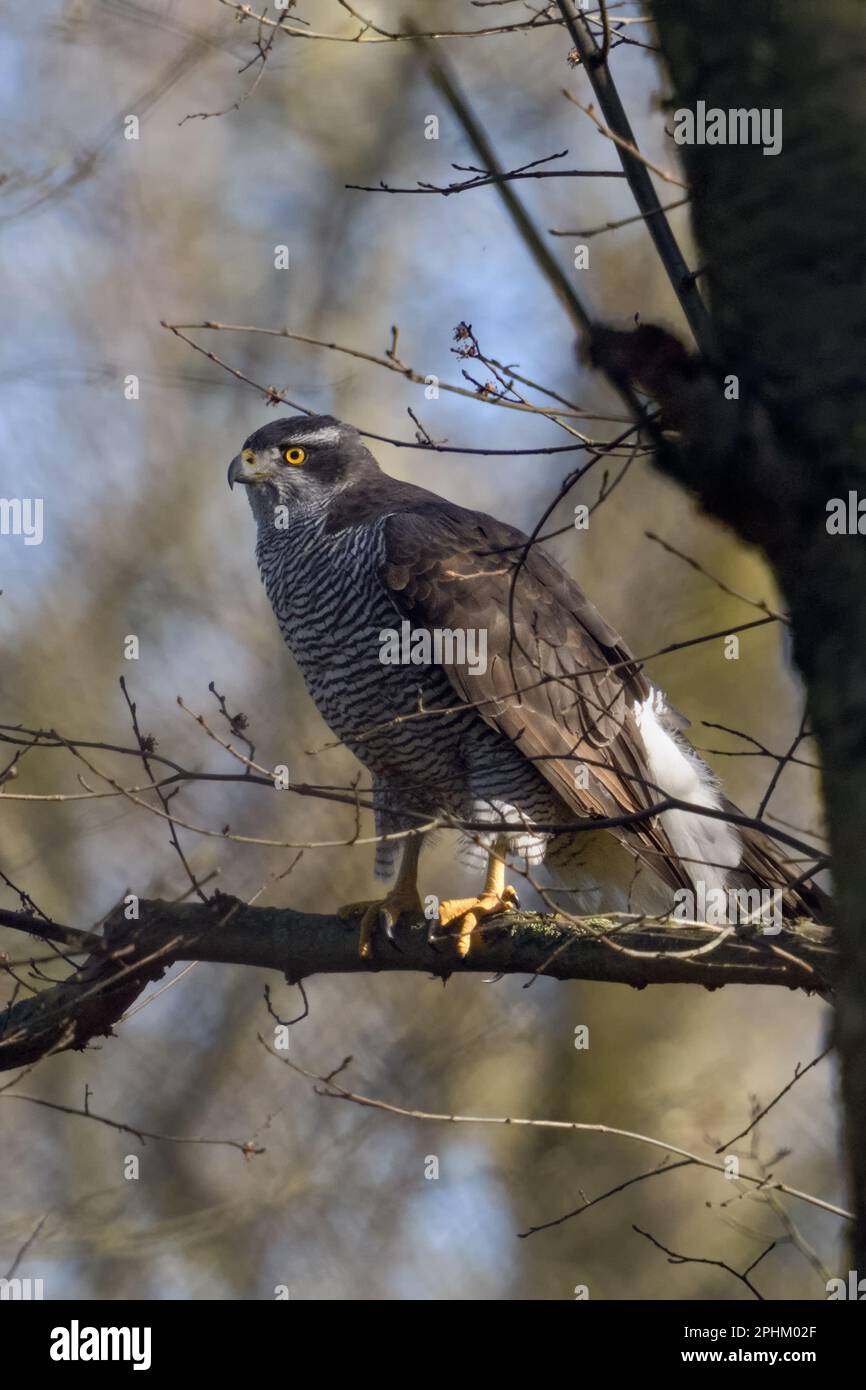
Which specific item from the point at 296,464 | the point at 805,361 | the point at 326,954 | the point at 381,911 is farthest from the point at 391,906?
the point at 805,361

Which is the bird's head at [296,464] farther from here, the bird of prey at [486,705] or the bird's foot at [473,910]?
the bird's foot at [473,910]

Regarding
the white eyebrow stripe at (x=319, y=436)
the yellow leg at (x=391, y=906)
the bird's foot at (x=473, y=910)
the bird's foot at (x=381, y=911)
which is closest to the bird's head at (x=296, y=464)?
the white eyebrow stripe at (x=319, y=436)

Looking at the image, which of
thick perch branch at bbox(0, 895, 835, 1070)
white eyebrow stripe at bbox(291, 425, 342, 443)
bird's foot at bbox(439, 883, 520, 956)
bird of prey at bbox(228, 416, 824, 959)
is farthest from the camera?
white eyebrow stripe at bbox(291, 425, 342, 443)

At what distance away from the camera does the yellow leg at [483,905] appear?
17.3 ft

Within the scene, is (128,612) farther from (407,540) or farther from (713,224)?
(713,224)

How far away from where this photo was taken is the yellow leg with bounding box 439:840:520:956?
5.26 metres

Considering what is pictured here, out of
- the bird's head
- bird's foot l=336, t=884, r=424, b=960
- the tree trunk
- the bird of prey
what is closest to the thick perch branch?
bird's foot l=336, t=884, r=424, b=960

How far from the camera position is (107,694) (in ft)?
36.1

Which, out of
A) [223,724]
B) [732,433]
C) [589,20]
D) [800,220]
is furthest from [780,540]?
[223,724]

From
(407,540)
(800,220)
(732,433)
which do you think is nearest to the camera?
(732,433)

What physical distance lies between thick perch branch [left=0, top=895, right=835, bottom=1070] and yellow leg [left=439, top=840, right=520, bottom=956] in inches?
5.4

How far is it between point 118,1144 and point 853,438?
919cm

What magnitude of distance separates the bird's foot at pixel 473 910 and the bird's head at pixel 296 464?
216 centimetres

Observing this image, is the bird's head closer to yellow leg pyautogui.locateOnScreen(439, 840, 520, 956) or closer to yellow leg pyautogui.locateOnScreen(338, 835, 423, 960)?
yellow leg pyautogui.locateOnScreen(338, 835, 423, 960)
